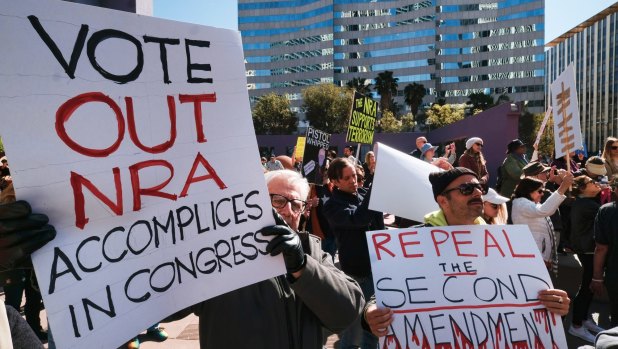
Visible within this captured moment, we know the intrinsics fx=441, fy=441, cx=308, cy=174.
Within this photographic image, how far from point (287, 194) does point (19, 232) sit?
3.74ft

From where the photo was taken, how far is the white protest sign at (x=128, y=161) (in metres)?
1.13

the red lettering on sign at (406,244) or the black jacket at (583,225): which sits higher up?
the red lettering on sign at (406,244)

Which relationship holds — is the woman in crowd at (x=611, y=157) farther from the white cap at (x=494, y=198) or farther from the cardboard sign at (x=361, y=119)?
the cardboard sign at (x=361, y=119)

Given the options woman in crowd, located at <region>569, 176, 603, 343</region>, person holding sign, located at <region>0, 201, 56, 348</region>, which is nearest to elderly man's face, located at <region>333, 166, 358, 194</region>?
woman in crowd, located at <region>569, 176, 603, 343</region>

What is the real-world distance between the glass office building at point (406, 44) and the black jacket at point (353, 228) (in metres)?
81.3

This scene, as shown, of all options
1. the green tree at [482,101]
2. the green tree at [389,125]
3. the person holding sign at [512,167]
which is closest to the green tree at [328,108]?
the green tree at [389,125]

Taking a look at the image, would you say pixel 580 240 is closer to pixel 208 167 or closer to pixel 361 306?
pixel 361 306

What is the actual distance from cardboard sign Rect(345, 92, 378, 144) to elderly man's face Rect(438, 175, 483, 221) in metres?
4.66

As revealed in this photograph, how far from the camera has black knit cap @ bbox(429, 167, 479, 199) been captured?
2486 millimetres

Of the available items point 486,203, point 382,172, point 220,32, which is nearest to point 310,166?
point 486,203

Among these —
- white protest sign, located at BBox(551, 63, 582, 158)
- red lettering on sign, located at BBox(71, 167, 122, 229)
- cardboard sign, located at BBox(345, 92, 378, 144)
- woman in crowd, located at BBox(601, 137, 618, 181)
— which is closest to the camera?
red lettering on sign, located at BBox(71, 167, 122, 229)

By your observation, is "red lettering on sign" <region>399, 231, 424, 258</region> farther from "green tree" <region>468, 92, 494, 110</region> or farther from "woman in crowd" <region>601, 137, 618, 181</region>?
"green tree" <region>468, 92, 494, 110</region>

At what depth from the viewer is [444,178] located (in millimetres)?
2512

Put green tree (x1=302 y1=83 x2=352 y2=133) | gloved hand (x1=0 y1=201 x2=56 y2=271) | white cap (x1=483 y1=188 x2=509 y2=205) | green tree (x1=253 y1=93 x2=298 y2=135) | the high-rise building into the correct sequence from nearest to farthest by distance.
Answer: gloved hand (x1=0 y1=201 x2=56 y2=271)
white cap (x1=483 y1=188 x2=509 y2=205)
green tree (x1=302 y1=83 x2=352 y2=133)
green tree (x1=253 y1=93 x2=298 y2=135)
the high-rise building
